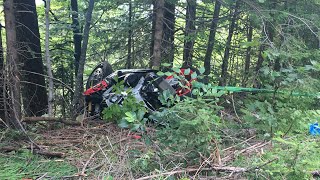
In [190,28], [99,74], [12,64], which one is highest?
[190,28]

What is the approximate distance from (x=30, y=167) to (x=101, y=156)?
2.51 ft

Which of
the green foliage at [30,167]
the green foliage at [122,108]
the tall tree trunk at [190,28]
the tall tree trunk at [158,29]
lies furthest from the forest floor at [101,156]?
the tall tree trunk at [190,28]

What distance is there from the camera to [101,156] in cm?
370

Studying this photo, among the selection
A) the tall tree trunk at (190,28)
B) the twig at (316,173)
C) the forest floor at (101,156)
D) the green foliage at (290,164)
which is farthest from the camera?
the tall tree trunk at (190,28)

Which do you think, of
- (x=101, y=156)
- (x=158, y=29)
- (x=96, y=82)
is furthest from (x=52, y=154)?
(x=158, y=29)

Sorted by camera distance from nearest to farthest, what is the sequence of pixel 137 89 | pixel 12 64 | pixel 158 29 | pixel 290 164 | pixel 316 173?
pixel 290 164 → pixel 316 173 → pixel 12 64 → pixel 137 89 → pixel 158 29

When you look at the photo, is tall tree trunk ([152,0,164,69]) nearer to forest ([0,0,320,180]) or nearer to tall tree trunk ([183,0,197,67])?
forest ([0,0,320,180])

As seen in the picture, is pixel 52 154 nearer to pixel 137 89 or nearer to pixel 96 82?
pixel 137 89

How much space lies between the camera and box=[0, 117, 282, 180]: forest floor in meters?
3.07

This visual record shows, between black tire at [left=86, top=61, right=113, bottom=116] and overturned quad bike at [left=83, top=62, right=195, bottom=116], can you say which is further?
black tire at [left=86, top=61, right=113, bottom=116]

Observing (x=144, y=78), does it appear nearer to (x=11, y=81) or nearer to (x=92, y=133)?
(x=92, y=133)

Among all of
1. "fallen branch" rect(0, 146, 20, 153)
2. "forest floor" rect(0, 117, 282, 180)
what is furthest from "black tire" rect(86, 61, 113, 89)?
"fallen branch" rect(0, 146, 20, 153)

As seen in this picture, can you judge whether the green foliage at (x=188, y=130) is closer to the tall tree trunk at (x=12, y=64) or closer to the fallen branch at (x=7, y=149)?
the fallen branch at (x=7, y=149)

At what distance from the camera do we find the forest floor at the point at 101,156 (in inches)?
121
